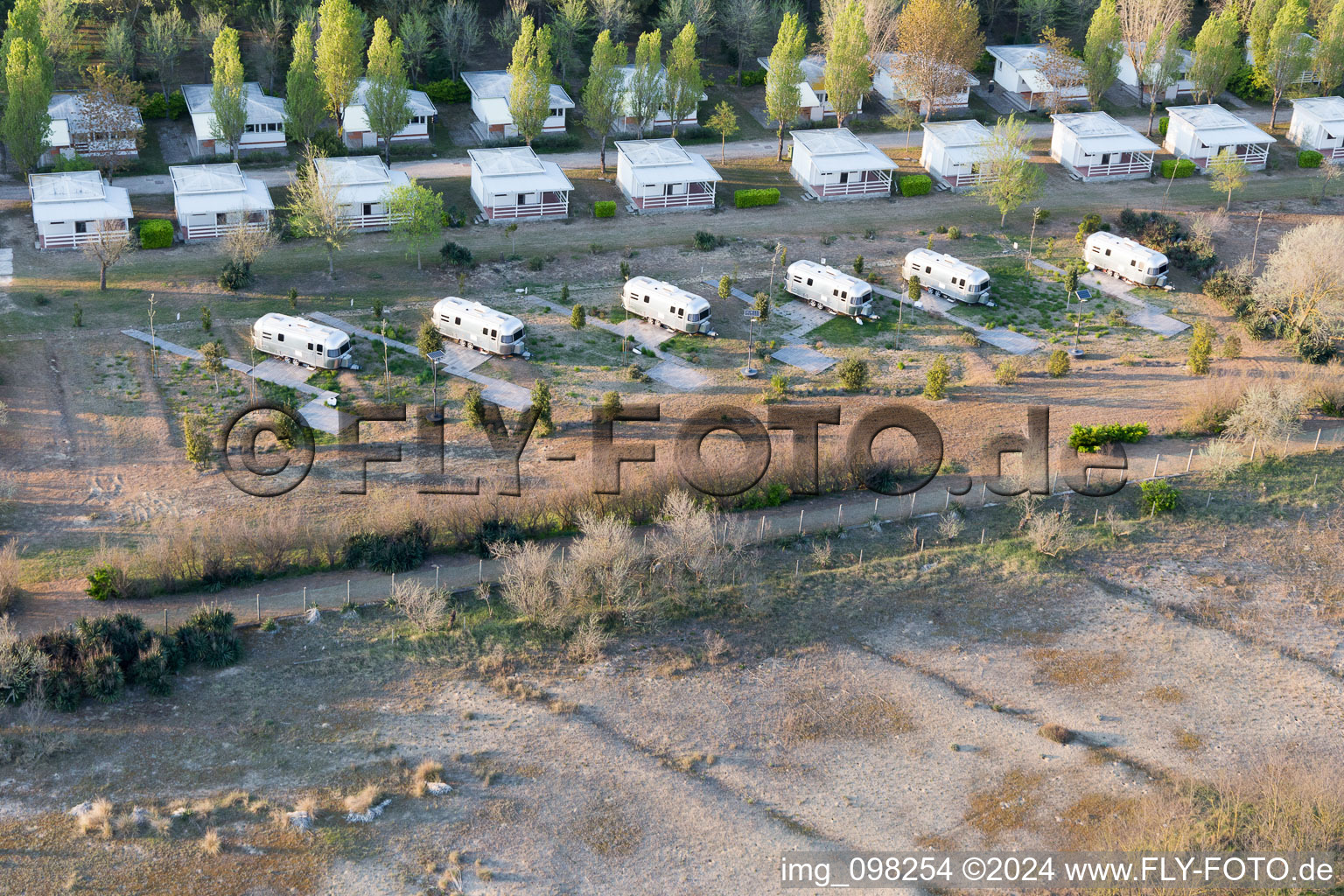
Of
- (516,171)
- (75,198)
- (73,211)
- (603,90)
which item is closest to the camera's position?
(73,211)

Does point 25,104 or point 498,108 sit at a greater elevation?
point 25,104

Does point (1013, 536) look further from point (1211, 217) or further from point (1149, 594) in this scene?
point (1211, 217)

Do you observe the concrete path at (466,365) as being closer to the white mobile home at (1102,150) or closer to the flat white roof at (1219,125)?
the white mobile home at (1102,150)

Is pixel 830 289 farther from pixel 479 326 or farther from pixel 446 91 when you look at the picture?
pixel 446 91

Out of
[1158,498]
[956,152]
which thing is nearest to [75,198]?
[956,152]

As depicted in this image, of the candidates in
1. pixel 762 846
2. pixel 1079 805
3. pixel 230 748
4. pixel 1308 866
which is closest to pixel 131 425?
pixel 230 748

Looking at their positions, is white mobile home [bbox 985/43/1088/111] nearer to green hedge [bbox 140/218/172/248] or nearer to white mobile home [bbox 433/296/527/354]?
white mobile home [bbox 433/296/527/354]

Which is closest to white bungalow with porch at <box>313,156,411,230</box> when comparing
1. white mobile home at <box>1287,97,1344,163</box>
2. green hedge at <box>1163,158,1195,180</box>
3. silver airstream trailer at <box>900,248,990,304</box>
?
silver airstream trailer at <box>900,248,990,304</box>
